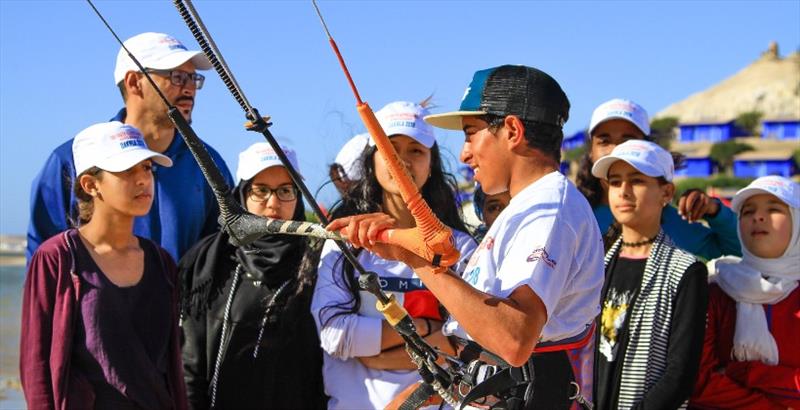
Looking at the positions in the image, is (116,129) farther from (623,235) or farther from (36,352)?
(623,235)

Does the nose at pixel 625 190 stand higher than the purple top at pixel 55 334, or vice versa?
the nose at pixel 625 190

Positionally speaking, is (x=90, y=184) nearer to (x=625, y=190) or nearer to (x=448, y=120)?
(x=448, y=120)

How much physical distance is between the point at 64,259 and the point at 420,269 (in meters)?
2.28

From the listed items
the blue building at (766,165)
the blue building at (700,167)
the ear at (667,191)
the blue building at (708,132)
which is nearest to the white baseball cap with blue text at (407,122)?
the ear at (667,191)

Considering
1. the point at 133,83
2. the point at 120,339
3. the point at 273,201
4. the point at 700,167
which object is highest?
the point at 700,167

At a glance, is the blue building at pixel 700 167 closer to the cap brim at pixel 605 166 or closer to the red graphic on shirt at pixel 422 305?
the cap brim at pixel 605 166

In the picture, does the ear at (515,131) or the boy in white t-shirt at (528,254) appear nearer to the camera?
the boy in white t-shirt at (528,254)

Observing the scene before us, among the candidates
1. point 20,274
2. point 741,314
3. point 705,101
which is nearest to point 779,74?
point 705,101

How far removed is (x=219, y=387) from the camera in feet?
16.3

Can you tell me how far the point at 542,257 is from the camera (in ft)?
9.54

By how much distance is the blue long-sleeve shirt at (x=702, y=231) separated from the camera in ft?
18.1

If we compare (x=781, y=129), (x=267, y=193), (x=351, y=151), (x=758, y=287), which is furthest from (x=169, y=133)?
(x=781, y=129)

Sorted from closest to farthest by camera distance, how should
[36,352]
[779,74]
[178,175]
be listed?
[36,352]
[178,175]
[779,74]

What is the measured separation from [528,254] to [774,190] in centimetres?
273
